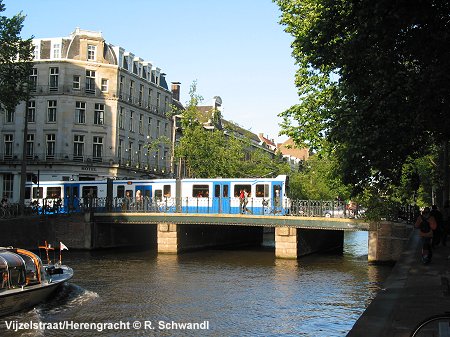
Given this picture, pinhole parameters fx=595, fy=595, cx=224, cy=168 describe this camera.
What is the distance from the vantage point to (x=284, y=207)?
39094 mm

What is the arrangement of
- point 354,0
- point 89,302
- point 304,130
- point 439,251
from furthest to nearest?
1. point 304,130
2. point 439,251
3. point 89,302
4. point 354,0

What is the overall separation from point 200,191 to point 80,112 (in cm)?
2316

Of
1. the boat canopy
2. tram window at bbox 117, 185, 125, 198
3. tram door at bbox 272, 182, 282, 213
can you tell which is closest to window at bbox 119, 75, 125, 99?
tram window at bbox 117, 185, 125, 198

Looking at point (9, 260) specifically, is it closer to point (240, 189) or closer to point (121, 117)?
point (240, 189)

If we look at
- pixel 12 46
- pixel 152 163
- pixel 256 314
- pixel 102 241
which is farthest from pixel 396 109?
pixel 152 163

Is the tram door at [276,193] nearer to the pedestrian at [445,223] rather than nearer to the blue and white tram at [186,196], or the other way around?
the blue and white tram at [186,196]

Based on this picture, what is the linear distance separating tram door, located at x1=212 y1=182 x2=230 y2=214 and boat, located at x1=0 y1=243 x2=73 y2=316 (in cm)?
2085

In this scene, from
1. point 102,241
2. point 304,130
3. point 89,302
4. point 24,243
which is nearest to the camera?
point 89,302

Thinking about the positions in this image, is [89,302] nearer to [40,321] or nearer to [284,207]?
[40,321]

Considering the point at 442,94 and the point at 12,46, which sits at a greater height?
the point at 12,46

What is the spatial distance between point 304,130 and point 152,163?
38.3 m

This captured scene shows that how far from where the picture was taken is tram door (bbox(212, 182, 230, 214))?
42.1 meters

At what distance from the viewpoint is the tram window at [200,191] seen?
143 ft

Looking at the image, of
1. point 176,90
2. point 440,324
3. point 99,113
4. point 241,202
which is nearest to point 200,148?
point 99,113
